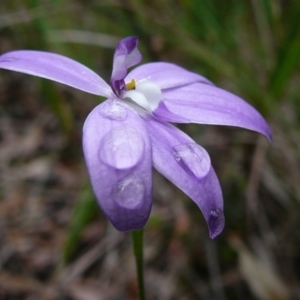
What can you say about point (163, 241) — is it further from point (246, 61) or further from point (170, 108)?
point (170, 108)

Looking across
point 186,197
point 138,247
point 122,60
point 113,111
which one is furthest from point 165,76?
point 186,197

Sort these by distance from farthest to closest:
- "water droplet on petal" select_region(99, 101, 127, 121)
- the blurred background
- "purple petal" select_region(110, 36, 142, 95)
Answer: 1. the blurred background
2. "purple petal" select_region(110, 36, 142, 95)
3. "water droplet on petal" select_region(99, 101, 127, 121)

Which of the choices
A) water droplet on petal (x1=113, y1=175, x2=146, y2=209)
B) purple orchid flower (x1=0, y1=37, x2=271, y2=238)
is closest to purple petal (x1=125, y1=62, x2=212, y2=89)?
purple orchid flower (x1=0, y1=37, x2=271, y2=238)

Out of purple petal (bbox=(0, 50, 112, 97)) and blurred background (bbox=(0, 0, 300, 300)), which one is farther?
blurred background (bbox=(0, 0, 300, 300))

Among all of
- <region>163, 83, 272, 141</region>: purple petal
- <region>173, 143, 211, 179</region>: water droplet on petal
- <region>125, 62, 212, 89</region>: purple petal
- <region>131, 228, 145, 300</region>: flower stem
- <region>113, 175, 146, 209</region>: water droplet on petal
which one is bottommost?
<region>131, 228, 145, 300</region>: flower stem

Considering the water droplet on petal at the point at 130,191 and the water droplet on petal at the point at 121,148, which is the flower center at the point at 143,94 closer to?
the water droplet on petal at the point at 121,148

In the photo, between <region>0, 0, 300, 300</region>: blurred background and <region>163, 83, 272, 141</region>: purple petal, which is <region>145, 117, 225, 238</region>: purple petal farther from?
<region>0, 0, 300, 300</region>: blurred background

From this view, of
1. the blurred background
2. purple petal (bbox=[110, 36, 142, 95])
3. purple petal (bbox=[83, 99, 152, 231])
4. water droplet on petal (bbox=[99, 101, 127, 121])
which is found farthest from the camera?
the blurred background

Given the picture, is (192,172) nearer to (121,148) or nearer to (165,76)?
(121,148)

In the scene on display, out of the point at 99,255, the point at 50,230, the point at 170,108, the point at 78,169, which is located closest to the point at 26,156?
the point at 78,169
